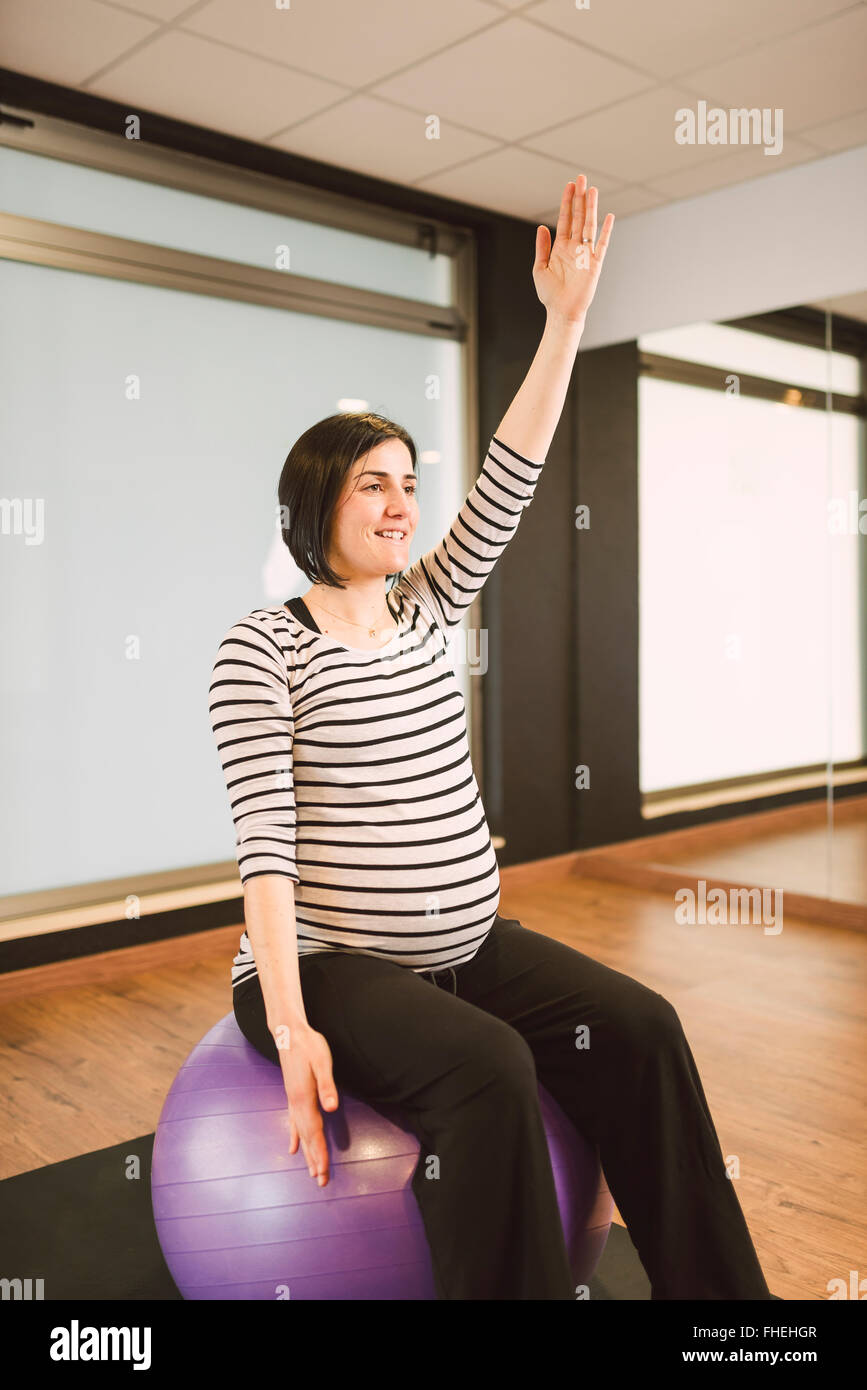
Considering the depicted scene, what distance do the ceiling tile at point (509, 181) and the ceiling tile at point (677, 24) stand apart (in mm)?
709

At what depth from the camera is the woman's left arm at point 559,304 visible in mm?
1615

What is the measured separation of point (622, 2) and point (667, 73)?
428mm

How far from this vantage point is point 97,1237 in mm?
1889

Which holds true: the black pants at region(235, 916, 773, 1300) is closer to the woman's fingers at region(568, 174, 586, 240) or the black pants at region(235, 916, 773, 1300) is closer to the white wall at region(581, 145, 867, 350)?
the woman's fingers at region(568, 174, 586, 240)

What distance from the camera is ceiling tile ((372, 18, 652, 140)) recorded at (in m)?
2.85

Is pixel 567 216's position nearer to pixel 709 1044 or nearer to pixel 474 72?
pixel 474 72

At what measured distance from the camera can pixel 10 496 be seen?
3.05 metres

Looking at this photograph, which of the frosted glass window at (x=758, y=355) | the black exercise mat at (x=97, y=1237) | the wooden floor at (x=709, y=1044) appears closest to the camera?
the black exercise mat at (x=97, y=1237)

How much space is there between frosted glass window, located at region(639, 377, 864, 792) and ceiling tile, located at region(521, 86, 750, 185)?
0.85 meters

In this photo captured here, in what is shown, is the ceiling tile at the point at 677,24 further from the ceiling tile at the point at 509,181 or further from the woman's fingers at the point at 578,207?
the woman's fingers at the point at 578,207

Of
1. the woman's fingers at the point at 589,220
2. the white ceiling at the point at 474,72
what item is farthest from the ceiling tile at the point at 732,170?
the woman's fingers at the point at 589,220

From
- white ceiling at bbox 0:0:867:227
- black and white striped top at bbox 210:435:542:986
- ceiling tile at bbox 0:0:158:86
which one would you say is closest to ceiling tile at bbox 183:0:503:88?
white ceiling at bbox 0:0:867:227
